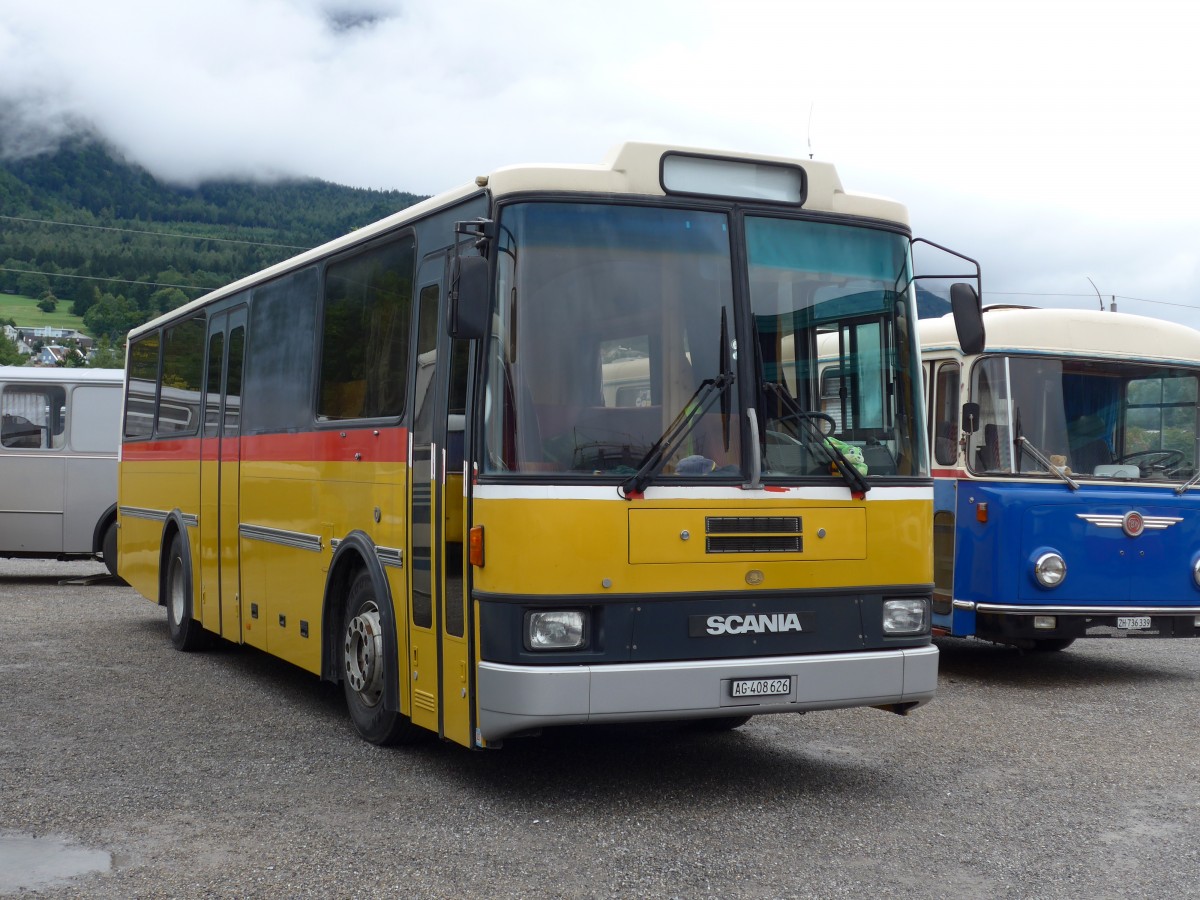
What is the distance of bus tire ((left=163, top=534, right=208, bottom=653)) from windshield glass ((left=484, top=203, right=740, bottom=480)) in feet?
21.1

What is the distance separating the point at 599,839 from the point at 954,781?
2.28 m

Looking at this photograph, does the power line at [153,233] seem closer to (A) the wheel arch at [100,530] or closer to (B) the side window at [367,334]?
(A) the wheel arch at [100,530]

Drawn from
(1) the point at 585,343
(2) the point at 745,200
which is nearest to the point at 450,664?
(1) the point at 585,343

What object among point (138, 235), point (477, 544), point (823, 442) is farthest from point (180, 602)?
point (138, 235)

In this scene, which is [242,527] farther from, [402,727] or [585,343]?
[585,343]

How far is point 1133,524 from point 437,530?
6393 millimetres

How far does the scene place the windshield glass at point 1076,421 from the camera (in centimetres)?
1124

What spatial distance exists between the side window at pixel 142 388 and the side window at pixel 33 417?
483cm

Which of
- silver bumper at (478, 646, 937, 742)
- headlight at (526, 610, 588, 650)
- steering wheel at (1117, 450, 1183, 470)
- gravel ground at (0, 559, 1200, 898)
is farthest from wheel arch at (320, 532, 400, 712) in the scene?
steering wheel at (1117, 450, 1183, 470)

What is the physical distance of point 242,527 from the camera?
35.1ft

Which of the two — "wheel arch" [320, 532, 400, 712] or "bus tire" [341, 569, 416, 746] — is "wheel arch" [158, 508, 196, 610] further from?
"bus tire" [341, 569, 416, 746]

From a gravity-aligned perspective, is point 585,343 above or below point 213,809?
above

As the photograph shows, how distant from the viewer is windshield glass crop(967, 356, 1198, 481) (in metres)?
11.2

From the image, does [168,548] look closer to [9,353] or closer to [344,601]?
[344,601]
